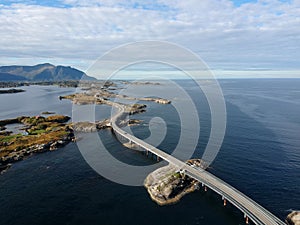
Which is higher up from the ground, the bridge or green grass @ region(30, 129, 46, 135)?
the bridge

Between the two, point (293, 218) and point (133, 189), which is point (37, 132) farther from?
point (293, 218)

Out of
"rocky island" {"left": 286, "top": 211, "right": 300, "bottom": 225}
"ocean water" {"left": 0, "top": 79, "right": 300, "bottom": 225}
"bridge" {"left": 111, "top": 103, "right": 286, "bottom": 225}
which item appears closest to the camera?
"bridge" {"left": 111, "top": 103, "right": 286, "bottom": 225}

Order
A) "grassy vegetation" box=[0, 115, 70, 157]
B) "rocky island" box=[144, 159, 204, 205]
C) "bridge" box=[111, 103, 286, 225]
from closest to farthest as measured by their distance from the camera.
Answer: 1. "bridge" box=[111, 103, 286, 225]
2. "rocky island" box=[144, 159, 204, 205]
3. "grassy vegetation" box=[0, 115, 70, 157]

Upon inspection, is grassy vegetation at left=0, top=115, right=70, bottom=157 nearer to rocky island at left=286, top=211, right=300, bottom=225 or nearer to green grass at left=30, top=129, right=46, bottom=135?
green grass at left=30, top=129, right=46, bottom=135

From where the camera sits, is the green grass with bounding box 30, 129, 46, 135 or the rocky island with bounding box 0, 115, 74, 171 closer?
the rocky island with bounding box 0, 115, 74, 171

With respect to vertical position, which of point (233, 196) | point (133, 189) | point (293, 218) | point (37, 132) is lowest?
point (133, 189)

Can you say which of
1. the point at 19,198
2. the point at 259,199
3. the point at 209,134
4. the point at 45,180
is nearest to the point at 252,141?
the point at 209,134

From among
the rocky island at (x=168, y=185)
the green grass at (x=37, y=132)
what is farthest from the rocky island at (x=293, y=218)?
the green grass at (x=37, y=132)

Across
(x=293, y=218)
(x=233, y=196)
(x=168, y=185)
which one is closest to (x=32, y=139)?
(x=168, y=185)

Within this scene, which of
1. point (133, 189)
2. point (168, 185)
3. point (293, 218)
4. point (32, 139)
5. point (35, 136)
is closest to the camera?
point (293, 218)

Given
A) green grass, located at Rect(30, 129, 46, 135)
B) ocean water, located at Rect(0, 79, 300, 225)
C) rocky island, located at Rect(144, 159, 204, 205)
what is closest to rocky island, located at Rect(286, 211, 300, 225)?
ocean water, located at Rect(0, 79, 300, 225)

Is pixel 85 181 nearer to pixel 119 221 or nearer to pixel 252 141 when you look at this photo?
pixel 119 221
